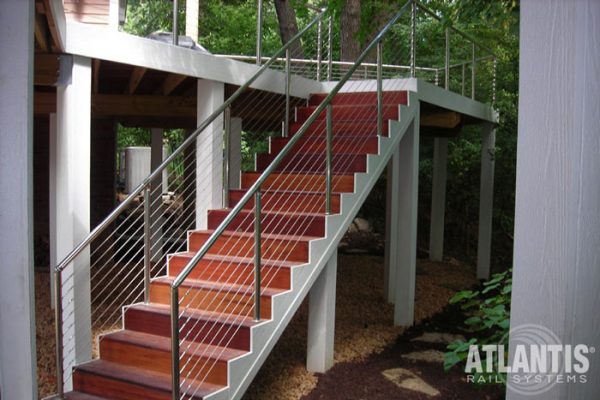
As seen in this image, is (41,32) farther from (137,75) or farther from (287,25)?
(287,25)

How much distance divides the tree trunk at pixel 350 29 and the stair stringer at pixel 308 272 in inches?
145

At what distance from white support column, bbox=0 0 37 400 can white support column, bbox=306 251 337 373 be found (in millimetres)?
3248

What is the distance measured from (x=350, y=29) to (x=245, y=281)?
643 centimetres

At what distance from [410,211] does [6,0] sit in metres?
5.05

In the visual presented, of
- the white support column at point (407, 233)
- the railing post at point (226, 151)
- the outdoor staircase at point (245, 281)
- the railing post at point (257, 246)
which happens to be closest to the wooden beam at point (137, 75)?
the railing post at point (226, 151)

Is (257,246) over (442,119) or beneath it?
beneath

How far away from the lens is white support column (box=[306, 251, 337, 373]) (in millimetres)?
4797

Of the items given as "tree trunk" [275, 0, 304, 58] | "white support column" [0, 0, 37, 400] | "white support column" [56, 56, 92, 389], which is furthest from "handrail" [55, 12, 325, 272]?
"tree trunk" [275, 0, 304, 58]

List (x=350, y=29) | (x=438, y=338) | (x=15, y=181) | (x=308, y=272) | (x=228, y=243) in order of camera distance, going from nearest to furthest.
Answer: (x=15, y=181) < (x=308, y=272) < (x=228, y=243) < (x=438, y=338) < (x=350, y=29)

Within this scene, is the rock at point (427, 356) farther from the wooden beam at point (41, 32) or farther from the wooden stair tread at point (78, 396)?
the wooden beam at point (41, 32)

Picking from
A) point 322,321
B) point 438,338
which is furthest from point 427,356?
point 322,321

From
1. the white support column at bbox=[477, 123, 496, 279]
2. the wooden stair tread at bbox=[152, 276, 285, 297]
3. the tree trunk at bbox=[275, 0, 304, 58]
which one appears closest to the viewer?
the wooden stair tread at bbox=[152, 276, 285, 297]

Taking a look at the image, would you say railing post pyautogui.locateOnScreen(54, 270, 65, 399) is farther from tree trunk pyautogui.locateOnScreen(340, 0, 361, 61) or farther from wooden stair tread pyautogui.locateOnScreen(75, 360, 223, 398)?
tree trunk pyautogui.locateOnScreen(340, 0, 361, 61)

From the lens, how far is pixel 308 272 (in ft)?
14.9
